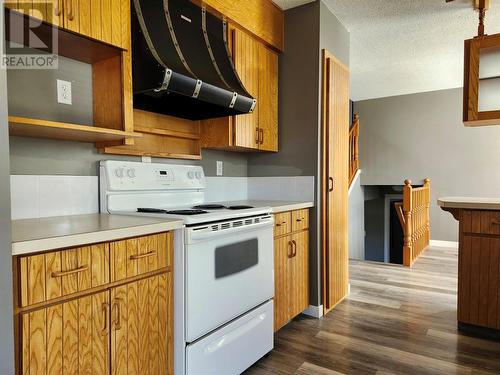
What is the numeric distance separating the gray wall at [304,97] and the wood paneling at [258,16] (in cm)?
10

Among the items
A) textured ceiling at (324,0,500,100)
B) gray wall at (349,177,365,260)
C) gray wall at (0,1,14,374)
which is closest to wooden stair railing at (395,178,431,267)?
gray wall at (349,177,365,260)

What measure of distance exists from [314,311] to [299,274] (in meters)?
0.38

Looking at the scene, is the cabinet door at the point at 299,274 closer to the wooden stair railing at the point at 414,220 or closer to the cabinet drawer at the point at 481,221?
the cabinet drawer at the point at 481,221

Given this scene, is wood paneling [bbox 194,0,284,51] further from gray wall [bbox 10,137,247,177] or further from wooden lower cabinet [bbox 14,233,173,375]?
wooden lower cabinet [bbox 14,233,173,375]

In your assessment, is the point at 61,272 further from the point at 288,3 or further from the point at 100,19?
the point at 288,3

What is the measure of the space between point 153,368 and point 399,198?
20.9 feet

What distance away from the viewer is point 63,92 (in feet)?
5.65

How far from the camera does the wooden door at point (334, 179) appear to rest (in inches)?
107

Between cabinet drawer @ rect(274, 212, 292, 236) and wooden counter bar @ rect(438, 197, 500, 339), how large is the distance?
113cm

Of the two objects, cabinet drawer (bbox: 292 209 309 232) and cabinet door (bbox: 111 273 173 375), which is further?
cabinet drawer (bbox: 292 209 309 232)

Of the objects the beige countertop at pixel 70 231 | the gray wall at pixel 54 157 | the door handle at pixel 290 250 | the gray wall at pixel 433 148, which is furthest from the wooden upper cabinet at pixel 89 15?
the gray wall at pixel 433 148

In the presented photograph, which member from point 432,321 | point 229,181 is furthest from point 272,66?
point 432,321

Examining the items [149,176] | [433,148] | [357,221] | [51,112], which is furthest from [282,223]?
[433,148]

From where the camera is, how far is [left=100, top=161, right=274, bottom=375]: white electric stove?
1544 mm
